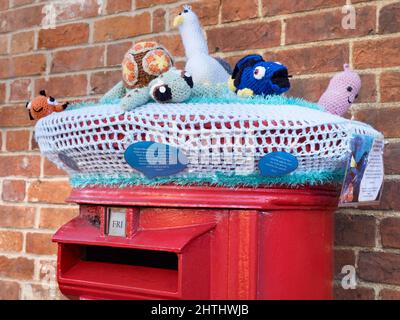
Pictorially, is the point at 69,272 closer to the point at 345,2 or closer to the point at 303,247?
the point at 303,247

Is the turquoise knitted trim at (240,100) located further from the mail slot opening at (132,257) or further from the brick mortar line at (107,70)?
the brick mortar line at (107,70)

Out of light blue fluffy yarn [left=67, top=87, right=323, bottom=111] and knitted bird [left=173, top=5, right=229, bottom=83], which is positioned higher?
knitted bird [left=173, top=5, right=229, bottom=83]

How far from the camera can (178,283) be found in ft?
3.09

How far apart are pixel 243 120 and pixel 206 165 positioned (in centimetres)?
10

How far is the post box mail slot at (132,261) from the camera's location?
0.95 m

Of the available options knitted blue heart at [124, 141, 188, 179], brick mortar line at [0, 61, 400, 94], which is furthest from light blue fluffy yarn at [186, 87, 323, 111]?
brick mortar line at [0, 61, 400, 94]

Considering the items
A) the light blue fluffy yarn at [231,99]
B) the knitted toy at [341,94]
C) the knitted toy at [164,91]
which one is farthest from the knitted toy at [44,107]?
the knitted toy at [341,94]

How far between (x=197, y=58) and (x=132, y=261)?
45 centimetres

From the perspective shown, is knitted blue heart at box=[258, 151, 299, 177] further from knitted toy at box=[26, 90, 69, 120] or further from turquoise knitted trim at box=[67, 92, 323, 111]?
knitted toy at box=[26, 90, 69, 120]

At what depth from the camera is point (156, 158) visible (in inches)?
36.9

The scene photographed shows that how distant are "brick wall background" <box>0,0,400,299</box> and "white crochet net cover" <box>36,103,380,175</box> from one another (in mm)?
476

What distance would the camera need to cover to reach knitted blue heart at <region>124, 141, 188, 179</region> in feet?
3.05

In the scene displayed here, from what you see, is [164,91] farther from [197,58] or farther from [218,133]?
[197,58]
